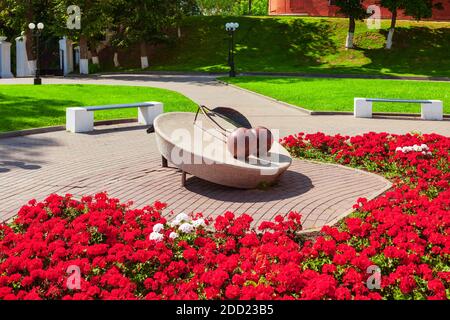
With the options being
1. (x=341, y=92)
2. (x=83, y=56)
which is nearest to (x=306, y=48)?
(x=83, y=56)

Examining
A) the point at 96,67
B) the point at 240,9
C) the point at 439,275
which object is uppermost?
the point at 240,9

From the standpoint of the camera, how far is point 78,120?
12641 millimetres

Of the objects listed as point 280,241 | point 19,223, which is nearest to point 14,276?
point 19,223

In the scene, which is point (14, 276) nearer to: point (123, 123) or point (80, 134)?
point (80, 134)

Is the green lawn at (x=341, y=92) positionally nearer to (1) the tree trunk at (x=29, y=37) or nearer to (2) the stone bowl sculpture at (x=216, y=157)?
(2) the stone bowl sculpture at (x=216, y=157)

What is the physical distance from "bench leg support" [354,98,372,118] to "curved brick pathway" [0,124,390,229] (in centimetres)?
715

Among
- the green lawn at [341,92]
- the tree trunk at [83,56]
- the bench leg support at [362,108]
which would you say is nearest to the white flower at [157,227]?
the bench leg support at [362,108]

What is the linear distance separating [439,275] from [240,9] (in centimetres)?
7037

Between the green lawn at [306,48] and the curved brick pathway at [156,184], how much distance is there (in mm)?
25480

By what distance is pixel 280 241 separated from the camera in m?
4.94

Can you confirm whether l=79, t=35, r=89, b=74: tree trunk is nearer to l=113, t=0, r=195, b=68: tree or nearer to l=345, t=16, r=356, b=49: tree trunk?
l=113, t=0, r=195, b=68: tree

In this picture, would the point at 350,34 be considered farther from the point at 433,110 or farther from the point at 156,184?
the point at 156,184

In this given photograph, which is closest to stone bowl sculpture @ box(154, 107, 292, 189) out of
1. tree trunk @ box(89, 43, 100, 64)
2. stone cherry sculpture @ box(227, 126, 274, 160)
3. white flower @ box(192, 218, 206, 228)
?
stone cherry sculpture @ box(227, 126, 274, 160)

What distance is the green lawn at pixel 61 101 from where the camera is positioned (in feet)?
45.7
